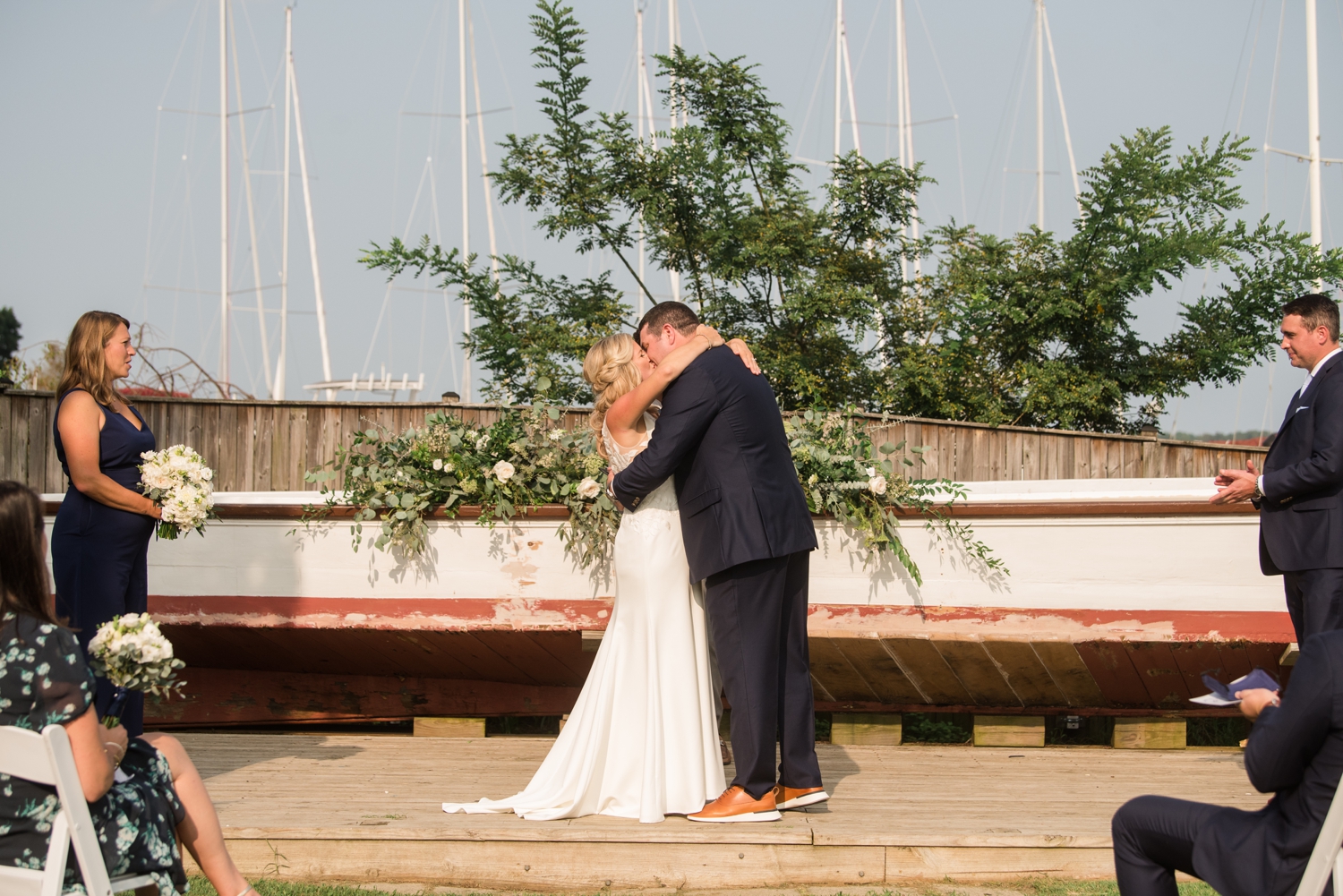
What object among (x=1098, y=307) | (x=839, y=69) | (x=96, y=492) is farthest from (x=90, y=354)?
(x=839, y=69)

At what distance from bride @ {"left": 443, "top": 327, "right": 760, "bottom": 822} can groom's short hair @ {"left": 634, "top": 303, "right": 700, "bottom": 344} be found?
0.05m

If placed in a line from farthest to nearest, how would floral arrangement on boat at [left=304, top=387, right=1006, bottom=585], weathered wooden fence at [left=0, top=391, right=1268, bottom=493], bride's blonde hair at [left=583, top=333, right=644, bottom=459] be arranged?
1. weathered wooden fence at [left=0, top=391, right=1268, bottom=493]
2. floral arrangement on boat at [left=304, top=387, right=1006, bottom=585]
3. bride's blonde hair at [left=583, top=333, right=644, bottom=459]

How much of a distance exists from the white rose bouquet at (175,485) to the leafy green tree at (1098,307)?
26.5ft

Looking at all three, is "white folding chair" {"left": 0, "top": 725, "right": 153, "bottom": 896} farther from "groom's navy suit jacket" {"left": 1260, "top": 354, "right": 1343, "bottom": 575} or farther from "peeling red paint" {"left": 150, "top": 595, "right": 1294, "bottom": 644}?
"groom's navy suit jacket" {"left": 1260, "top": 354, "right": 1343, "bottom": 575}

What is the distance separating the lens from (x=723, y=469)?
3.75 meters

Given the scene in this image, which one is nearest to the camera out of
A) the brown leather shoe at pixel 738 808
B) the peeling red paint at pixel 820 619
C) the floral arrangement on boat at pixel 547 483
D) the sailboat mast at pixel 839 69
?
the brown leather shoe at pixel 738 808

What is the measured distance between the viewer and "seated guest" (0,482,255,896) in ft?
7.09

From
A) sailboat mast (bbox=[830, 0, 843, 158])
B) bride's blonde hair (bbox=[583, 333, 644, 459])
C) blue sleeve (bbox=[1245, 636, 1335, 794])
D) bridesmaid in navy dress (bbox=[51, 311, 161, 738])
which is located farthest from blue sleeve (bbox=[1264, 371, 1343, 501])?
sailboat mast (bbox=[830, 0, 843, 158])

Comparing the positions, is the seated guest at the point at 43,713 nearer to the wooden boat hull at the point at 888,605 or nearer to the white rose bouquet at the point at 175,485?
the white rose bouquet at the point at 175,485

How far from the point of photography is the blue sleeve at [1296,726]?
201 cm

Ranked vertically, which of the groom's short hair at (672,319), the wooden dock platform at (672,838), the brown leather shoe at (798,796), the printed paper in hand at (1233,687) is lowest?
the wooden dock platform at (672,838)

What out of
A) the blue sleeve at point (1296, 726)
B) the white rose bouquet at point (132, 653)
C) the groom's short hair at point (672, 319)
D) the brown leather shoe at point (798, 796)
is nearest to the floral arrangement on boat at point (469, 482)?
the groom's short hair at point (672, 319)

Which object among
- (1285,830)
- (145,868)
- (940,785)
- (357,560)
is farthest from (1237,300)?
(145,868)

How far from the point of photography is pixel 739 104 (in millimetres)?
10734
